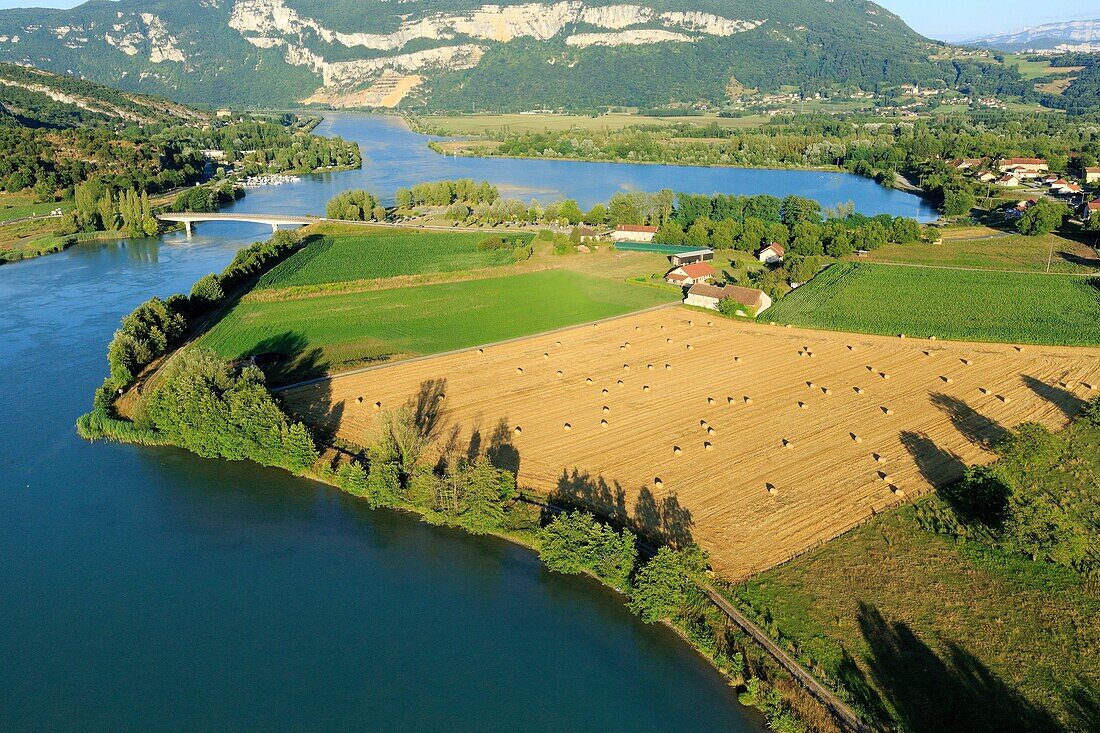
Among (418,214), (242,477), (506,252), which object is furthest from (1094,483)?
(418,214)

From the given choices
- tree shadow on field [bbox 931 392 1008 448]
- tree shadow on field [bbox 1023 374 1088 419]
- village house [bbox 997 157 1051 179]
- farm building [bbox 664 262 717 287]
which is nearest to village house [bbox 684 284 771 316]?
farm building [bbox 664 262 717 287]

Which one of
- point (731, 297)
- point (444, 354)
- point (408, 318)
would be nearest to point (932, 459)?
point (731, 297)

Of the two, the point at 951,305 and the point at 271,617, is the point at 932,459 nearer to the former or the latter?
the point at 951,305

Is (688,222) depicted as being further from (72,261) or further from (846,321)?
(72,261)

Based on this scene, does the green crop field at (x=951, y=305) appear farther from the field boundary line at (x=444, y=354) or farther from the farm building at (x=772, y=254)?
the field boundary line at (x=444, y=354)

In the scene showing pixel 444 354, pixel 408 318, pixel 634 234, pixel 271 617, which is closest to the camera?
pixel 271 617

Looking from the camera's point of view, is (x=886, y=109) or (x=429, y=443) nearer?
(x=429, y=443)

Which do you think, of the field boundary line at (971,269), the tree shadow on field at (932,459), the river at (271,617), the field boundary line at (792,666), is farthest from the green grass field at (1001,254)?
the river at (271,617)
